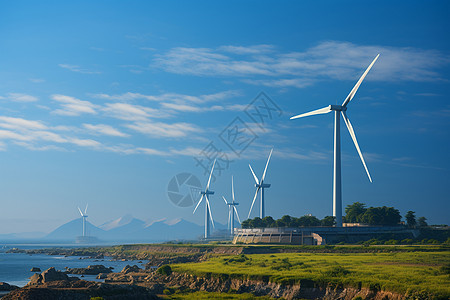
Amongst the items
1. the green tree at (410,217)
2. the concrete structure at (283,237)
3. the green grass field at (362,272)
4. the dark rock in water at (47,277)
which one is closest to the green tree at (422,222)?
the green tree at (410,217)

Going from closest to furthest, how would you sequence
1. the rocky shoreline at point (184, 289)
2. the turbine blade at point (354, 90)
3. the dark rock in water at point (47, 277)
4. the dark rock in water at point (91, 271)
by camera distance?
the rocky shoreline at point (184, 289)
the dark rock in water at point (47, 277)
the dark rock in water at point (91, 271)
the turbine blade at point (354, 90)

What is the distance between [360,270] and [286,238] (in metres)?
84.4

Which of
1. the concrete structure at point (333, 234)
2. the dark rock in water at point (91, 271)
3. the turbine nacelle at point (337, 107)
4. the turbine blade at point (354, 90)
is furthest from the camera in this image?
the turbine nacelle at point (337, 107)

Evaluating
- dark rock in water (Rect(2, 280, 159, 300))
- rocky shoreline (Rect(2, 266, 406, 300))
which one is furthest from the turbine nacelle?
dark rock in water (Rect(2, 280, 159, 300))

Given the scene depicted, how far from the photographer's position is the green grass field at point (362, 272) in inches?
2420

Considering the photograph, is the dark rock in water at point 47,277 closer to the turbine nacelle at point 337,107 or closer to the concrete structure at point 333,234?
the concrete structure at point 333,234

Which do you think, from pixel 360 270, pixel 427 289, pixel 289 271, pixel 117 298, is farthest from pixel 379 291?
pixel 117 298

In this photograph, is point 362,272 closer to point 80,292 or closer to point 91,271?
point 80,292

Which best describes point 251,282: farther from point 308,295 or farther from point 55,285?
point 55,285

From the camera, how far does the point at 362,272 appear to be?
240 feet

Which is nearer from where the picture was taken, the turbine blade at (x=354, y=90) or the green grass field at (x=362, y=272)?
the green grass field at (x=362, y=272)

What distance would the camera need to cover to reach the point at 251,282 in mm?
80188

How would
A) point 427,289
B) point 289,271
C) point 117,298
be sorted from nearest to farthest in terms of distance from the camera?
point 427,289 → point 117,298 → point 289,271

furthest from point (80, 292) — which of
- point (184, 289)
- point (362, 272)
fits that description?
point (362, 272)
